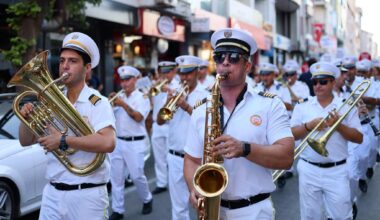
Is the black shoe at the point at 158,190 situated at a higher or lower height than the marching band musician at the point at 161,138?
lower

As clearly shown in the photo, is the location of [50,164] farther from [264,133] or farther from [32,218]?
[32,218]

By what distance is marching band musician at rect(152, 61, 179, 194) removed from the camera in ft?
28.0

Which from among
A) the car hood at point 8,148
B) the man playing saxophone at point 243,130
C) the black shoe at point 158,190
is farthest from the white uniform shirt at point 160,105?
the man playing saxophone at point 243,130

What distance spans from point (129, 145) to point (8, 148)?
1880mm

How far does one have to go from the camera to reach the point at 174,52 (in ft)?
69.4

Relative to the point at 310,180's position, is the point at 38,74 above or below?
above

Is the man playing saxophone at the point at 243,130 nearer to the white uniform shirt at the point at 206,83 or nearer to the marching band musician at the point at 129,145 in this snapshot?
the white uniform shirt at the point at 206,83

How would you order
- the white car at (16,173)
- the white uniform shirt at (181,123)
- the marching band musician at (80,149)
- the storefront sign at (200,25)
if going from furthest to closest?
the storefront sign at (200,25), the white uniform shirt at (181,123), the white car at (16,173), the marching band musician at (80,149)

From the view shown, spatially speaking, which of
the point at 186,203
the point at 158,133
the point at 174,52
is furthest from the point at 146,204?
the point at 174,52

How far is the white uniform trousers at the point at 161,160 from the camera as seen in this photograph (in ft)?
28.0

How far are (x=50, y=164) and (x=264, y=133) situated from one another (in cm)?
179

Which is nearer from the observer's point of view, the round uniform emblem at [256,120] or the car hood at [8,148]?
the round uniform emblem at [256,120]

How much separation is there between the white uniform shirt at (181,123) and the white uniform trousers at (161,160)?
2.22 metres

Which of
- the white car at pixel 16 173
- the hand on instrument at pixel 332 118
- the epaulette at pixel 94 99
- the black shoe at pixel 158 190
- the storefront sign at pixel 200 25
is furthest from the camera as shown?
the storefront sign at pixel 200 25
